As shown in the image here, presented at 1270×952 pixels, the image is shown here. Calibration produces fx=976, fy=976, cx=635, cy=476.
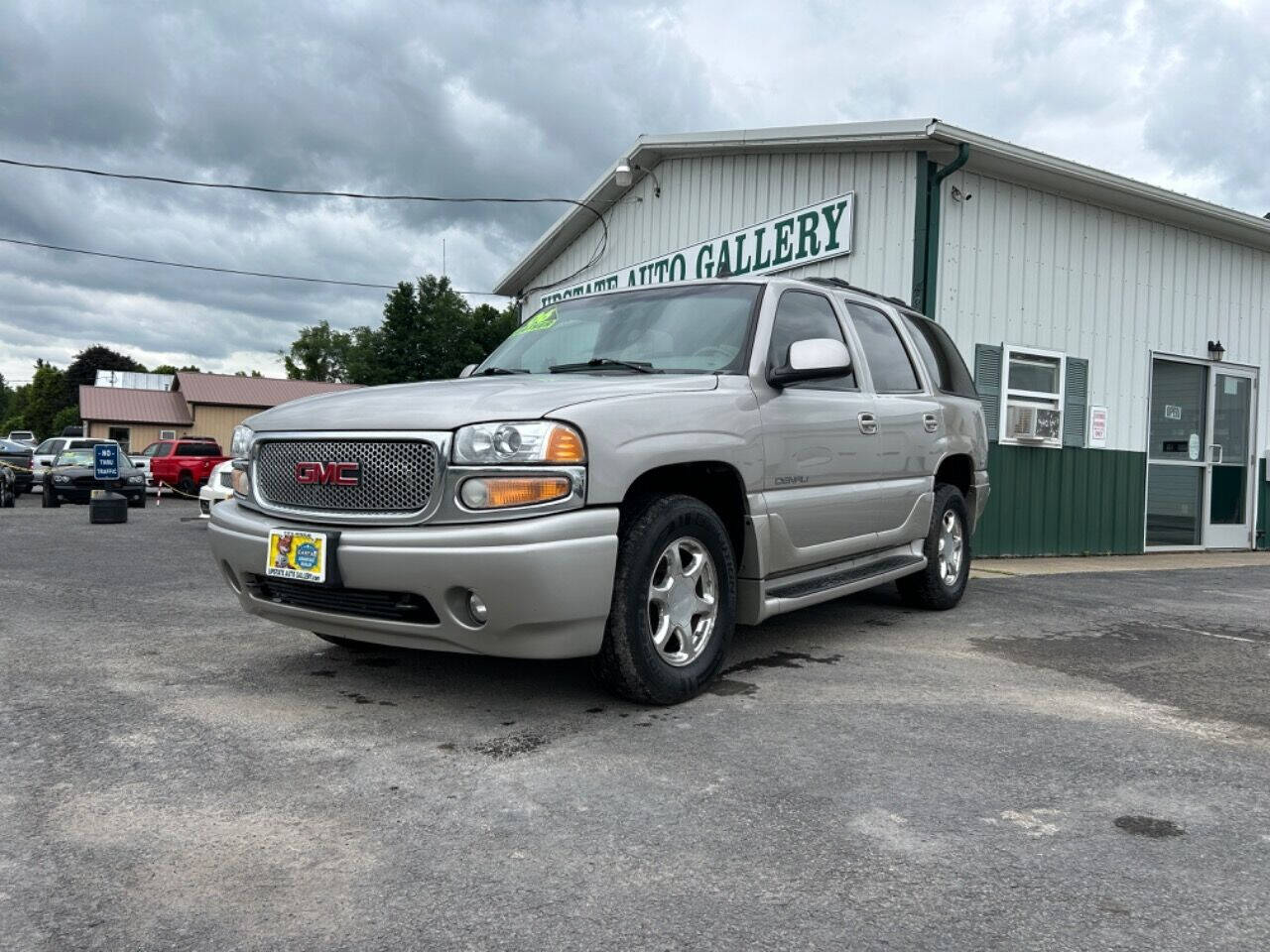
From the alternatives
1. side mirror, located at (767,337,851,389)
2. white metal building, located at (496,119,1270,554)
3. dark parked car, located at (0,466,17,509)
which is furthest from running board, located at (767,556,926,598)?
dark parked car, located at (0,466,17,509)

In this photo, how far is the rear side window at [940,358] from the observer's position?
19.9 ft

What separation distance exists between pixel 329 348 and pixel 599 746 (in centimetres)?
10589

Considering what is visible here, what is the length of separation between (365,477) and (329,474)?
182 mm

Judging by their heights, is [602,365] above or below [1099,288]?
below

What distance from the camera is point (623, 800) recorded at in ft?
9.11

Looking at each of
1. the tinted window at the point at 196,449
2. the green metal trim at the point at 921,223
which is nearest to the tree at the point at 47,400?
the tinted window at the point at 196,449

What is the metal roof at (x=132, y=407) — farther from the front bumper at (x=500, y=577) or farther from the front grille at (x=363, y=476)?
the front bumper at (x=500, y=577)

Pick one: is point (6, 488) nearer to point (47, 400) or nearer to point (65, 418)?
point (65, 418)

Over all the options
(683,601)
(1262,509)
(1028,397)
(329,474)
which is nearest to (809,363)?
(683,601)

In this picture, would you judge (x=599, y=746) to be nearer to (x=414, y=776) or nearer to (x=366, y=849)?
(x=414, y=776)

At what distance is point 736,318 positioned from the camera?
4461 mm

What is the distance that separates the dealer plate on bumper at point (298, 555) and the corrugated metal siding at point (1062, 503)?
7.40 m

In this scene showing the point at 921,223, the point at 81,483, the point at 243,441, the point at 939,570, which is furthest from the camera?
the point at 81,483

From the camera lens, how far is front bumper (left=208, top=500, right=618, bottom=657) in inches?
126
